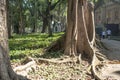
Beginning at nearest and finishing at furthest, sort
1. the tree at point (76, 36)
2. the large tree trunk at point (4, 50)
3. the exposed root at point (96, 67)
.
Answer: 1. the large tree trunk at point (4, 50)
2. the exposed root at point (96, 67)
3. the tree at point (76, 36)

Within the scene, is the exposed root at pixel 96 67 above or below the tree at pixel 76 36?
below

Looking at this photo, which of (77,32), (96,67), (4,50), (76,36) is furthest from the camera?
(77,32)

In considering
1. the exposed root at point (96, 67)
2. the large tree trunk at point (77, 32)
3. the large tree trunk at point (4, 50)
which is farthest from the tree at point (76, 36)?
the large tree trunk at point (4, 50)

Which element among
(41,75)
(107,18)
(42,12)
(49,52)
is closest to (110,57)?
(49,52)

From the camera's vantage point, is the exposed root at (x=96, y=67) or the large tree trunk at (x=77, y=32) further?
the large tree trunk at (x=77, y=32)

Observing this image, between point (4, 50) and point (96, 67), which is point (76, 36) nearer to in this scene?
point (96, 67)

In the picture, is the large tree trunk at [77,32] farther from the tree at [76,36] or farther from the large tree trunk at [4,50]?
the large tree trunk at [4,50]

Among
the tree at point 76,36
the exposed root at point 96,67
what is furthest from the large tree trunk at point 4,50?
the tree at point 76,36

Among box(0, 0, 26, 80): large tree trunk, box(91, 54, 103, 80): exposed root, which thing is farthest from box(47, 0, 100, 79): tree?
box(0, 0, 26, 80): large tree trunk

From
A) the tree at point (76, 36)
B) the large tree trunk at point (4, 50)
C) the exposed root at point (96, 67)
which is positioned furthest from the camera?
the tree at point (76, 36)

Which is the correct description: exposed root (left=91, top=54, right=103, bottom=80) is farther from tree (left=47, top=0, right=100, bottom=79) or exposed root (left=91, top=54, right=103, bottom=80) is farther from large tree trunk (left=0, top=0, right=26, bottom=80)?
large tree trunk (left=0, top=0, right=26, bottom=80)

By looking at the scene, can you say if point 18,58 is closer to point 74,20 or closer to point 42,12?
point 74,20

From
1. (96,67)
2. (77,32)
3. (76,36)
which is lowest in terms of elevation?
(96,67)

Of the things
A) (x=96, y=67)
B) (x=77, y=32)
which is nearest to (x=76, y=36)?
(x=77, y=32)
